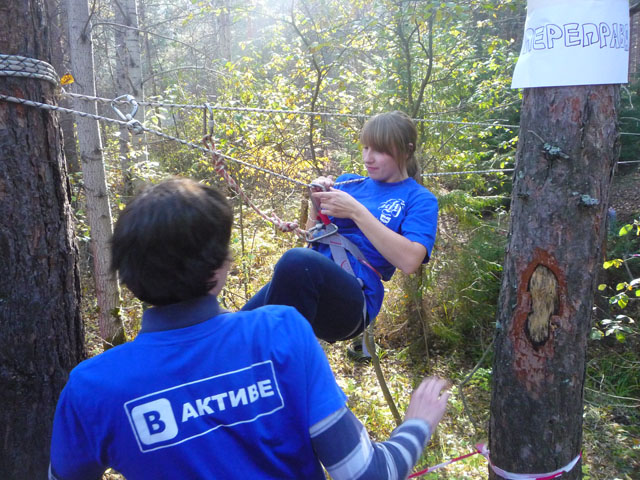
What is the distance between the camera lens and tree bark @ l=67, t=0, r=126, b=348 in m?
4.25

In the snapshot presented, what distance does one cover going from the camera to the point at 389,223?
2.12 metres

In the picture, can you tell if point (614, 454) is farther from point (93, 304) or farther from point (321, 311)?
point (93, 304)

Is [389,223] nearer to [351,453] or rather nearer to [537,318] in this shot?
[537,318]

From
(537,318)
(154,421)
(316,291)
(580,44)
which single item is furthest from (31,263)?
(580,44)

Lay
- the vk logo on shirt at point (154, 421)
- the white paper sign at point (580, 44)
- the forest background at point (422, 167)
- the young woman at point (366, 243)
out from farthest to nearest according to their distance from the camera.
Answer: the forest background at point (422, 167) → the young woman at point (366, 243) → the white paper sign at point (580, 44) → the vk logo on shirt at point (154, 421)

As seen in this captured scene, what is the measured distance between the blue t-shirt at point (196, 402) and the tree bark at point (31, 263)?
3.33ft

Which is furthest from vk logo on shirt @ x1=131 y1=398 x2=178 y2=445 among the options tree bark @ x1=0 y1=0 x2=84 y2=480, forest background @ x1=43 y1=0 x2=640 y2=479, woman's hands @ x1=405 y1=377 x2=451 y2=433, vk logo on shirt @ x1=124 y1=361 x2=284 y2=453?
forest background @ x1=43 y1=0 x2=640 y2=479

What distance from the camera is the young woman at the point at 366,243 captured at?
5.88ft

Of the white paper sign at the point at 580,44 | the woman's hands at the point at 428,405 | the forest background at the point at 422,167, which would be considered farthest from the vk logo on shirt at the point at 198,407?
the forest background at the point at 422,167

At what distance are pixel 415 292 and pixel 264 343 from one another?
4.44 meters

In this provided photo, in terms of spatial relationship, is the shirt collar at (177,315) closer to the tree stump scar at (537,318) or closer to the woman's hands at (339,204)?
the woman's hands at (339,204)

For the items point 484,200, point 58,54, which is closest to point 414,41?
point 484,200

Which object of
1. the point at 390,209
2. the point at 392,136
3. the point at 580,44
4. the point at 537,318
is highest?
the point at 580,44

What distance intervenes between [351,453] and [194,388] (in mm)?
353
